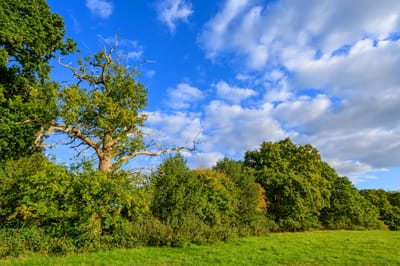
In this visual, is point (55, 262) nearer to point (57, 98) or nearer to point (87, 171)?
point (87, 171)

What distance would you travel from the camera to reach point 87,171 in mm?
13664

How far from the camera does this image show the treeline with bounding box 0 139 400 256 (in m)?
12.0

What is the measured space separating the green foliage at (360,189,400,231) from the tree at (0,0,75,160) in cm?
4481

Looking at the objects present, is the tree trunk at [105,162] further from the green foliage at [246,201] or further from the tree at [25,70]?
the green foliage at [246,201]

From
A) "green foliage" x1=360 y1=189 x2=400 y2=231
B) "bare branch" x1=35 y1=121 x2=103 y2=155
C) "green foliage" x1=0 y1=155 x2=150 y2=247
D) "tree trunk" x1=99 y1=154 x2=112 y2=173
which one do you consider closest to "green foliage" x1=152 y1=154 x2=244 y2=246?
"green foliage" x1=0 y1=155 x2=150 y2=247

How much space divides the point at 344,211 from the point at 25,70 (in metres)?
35.6

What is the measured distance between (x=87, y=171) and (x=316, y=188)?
81.6ft

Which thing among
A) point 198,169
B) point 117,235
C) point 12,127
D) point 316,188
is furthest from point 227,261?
point 316,188

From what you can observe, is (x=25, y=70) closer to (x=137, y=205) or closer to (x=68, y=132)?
(x=68, y=132)

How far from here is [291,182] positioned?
28.2 meters

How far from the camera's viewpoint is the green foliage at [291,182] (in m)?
27.7

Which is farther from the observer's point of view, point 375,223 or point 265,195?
point 375,223

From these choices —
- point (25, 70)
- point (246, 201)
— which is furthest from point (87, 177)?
point (246, 201)

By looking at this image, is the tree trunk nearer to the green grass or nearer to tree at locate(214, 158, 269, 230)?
the green grass
